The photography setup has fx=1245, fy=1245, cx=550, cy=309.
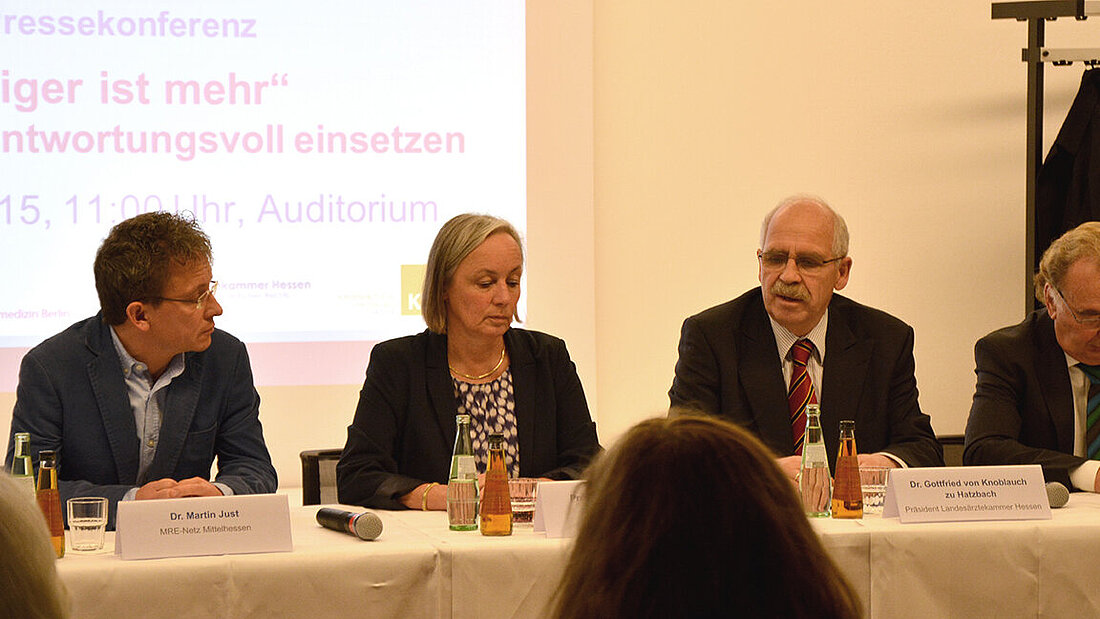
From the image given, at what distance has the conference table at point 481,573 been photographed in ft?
6.85

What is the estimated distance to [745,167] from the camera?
4.96 metres

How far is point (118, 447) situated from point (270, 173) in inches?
69.3

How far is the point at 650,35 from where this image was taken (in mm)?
4832

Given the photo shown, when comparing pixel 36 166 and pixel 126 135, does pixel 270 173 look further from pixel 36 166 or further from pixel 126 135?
pixel 36 166

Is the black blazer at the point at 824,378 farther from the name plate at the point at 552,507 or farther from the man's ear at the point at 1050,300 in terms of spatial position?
the name plate at the point at 552,507

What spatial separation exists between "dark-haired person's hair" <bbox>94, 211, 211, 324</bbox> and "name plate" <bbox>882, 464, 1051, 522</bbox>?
167cm

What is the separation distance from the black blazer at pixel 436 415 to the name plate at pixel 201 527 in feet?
2.13

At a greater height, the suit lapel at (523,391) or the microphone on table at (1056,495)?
the suit lapel at (523,391)

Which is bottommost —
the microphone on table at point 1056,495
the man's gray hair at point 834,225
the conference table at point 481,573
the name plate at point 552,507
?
the conference table at point 481,573

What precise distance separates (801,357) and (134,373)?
1.70 m

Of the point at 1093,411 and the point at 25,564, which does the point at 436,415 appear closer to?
the point at 1093,411

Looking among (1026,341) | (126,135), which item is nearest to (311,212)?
(126,135)

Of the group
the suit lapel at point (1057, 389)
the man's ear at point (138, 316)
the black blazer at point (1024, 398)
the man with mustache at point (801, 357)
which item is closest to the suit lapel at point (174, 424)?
the man's ear at point (138, 316)

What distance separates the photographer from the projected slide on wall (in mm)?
4254
